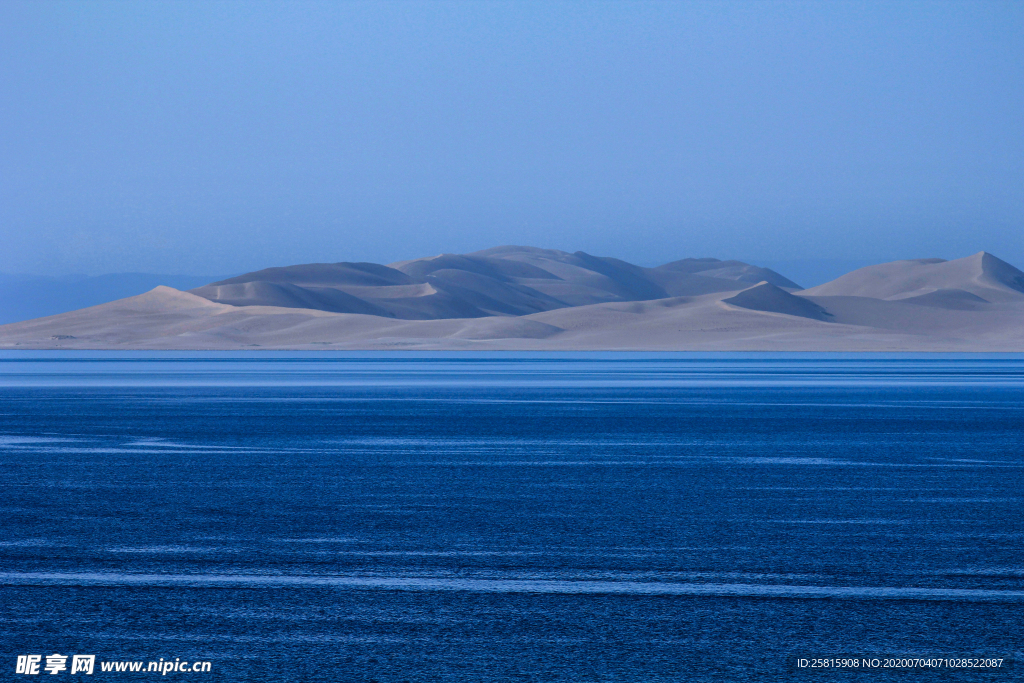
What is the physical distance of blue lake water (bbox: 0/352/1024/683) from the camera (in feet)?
21.5

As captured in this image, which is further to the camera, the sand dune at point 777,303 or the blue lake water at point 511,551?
the sand dune at point 777,303

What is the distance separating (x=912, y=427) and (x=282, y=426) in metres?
10.9

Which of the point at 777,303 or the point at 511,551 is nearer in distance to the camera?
the point at 511,551

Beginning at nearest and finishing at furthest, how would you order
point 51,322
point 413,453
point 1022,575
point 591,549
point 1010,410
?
point 1022,575, point 591,549, point 413,453, point 1010,410, point 51,322

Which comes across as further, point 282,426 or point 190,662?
point 282,426

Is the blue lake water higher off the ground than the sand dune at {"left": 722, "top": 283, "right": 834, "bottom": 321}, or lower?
lower

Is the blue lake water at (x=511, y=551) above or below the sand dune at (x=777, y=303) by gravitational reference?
below

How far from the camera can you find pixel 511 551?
30.6ft

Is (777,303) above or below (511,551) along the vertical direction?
above

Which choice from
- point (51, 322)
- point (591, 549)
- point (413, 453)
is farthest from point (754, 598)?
point (51, 322)

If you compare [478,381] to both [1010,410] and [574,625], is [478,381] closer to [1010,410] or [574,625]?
[1010,410]

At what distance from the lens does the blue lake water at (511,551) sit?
6.55m

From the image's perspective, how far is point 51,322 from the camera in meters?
193

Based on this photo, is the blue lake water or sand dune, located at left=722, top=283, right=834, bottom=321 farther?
sand dune, located at left=722, top=283, right=834, bottom=321
